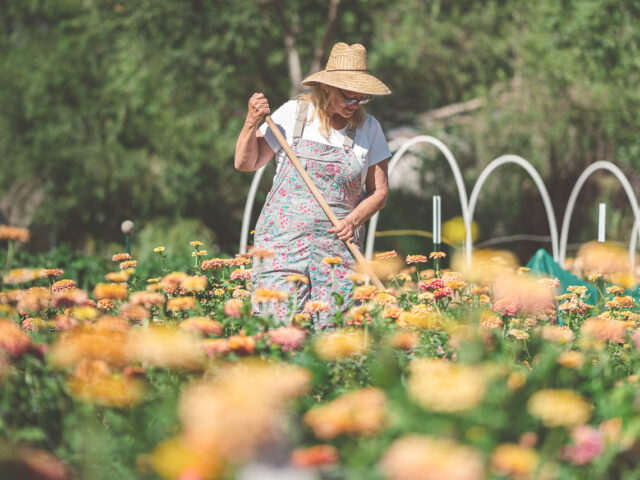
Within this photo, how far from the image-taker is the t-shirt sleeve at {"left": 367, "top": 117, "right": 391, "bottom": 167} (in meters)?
2.92

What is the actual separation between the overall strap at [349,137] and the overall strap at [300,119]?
0.59 ft

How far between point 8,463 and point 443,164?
12.8m

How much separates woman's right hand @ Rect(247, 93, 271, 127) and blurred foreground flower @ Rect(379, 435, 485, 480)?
182cm

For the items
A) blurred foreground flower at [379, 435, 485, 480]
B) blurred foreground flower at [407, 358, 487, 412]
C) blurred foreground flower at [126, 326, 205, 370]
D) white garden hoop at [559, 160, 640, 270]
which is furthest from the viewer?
white garden hoop at [559, 160, 640, 270]

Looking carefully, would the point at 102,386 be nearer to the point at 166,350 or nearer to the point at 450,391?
the point at 166,350

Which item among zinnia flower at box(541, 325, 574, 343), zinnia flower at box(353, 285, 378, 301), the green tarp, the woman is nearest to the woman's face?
the woman

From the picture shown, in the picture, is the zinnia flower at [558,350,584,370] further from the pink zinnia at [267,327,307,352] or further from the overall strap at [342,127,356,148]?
the overall strap at [342,127,356,148]

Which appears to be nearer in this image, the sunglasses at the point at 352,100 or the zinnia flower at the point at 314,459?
the zinnia flower at the point at 314,459

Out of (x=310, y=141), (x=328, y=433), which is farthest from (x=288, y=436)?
(x=310, y=141)

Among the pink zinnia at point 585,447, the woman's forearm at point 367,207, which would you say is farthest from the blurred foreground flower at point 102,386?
the woman's forearm at point 367,207

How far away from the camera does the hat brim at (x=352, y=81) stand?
268cm

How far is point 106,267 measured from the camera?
5.48 metres

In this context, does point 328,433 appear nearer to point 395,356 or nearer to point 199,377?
point 199,377

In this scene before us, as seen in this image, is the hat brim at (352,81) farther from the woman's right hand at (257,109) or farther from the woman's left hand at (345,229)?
the woman's left hand at (345,229)
